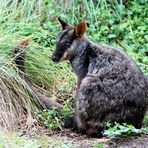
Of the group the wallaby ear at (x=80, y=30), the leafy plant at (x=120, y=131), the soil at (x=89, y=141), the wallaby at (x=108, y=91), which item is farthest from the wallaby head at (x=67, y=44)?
the leafy plant at (x=120, y=131)

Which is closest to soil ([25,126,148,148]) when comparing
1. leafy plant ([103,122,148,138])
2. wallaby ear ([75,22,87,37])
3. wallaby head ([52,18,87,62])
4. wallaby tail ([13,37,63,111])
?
leafy plant ([103,122,148,138])

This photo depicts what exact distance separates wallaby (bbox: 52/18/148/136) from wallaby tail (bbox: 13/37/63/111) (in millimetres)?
781

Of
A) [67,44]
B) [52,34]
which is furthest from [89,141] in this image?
[52,34]

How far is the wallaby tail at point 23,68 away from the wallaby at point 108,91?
781mm

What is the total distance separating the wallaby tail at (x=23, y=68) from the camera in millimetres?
7902

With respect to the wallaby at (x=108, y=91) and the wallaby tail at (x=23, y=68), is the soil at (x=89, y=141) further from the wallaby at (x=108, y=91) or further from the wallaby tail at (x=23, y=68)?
the wallaby tail at (x=23, y=68)

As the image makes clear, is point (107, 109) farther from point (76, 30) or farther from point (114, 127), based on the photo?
point (76, 30)

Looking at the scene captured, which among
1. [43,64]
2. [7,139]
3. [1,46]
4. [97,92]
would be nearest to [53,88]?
[43,64]

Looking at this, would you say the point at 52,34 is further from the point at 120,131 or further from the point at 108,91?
the point at 120,131

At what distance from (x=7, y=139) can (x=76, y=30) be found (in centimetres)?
180

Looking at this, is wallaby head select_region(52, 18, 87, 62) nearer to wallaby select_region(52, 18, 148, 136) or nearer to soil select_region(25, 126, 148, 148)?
wallaby select_region(52, 18, 148, 136)

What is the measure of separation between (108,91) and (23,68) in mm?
1704

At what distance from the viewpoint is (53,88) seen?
28.0ft

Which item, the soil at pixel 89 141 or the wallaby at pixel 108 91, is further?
the wallaby at pixel 108 91
